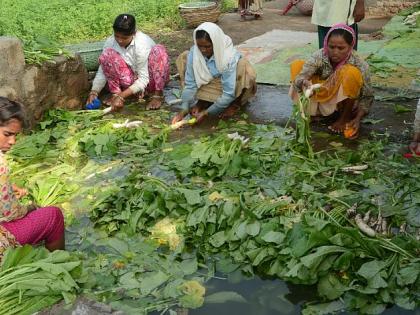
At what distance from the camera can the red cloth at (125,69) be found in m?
5.78

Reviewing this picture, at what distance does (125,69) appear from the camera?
584 cm

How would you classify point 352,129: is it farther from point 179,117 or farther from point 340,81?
point 179,117

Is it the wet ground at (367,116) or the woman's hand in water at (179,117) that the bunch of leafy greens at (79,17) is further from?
the woman's hand in water at (179,117)

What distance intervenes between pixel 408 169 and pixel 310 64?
1.44 m

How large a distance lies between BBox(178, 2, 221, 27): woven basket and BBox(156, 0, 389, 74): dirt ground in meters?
0.22

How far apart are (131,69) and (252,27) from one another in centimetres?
461

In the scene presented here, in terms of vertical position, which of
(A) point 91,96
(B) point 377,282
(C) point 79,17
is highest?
(C) point 79,17

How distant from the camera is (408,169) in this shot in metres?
3.78

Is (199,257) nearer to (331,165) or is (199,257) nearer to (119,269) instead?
(119,269)

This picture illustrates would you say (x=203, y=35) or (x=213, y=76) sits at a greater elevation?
(x=203, y=35)

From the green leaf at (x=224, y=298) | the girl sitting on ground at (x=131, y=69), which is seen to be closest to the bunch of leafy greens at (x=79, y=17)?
the girl sitting on ground at (x=131, y=69)

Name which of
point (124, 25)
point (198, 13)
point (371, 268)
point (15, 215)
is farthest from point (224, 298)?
point (198, 13)

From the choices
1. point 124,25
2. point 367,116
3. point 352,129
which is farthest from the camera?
point 124,25

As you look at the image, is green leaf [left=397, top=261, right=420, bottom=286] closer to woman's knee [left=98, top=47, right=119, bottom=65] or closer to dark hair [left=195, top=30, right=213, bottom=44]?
dark hair [left=195, top=30, right=213, bottom=44]
